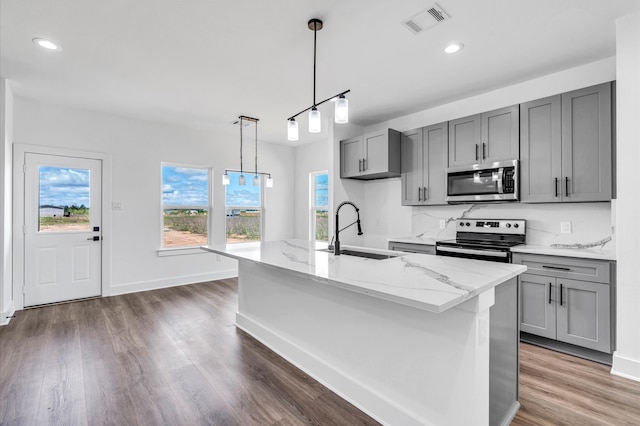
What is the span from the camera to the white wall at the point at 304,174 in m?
5.96

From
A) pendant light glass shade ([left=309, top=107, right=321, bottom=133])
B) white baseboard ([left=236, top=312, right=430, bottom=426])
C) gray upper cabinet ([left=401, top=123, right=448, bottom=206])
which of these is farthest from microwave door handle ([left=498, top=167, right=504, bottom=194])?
white baseboard ([left=236, top=312, right=430, bottom=426])

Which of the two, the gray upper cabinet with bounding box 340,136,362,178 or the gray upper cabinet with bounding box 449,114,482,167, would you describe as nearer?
the gray upper cabinet with bounding box 449,114,482,167

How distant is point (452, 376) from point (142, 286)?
457cm

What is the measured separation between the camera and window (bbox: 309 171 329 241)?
599 cm

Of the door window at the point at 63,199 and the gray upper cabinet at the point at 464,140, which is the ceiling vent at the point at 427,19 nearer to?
the gray upper cabinet at the point at 464,140

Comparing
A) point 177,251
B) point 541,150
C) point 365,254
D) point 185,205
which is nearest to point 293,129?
point 365,254

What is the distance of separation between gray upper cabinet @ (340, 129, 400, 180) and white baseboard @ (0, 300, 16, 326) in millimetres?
4180

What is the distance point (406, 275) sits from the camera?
1572 mm

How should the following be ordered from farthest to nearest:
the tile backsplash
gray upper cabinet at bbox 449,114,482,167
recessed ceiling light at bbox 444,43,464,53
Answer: gray upper cabinet at bbox 449,114,482,167 → the tile backsplash → recessed ceiling light at bbox 444,43,464,53

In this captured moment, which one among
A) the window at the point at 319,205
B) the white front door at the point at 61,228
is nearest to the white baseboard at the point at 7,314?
the white front door at the point at 61,228

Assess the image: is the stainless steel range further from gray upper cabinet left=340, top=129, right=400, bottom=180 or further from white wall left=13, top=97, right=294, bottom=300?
white wall left=13, top=97, right=294, bottom=300

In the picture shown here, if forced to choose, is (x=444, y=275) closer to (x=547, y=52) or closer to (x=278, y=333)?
(x=278, y=333)

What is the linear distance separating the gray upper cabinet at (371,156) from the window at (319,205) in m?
1.47

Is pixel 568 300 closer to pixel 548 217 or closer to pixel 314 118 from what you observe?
pixel 548 217
